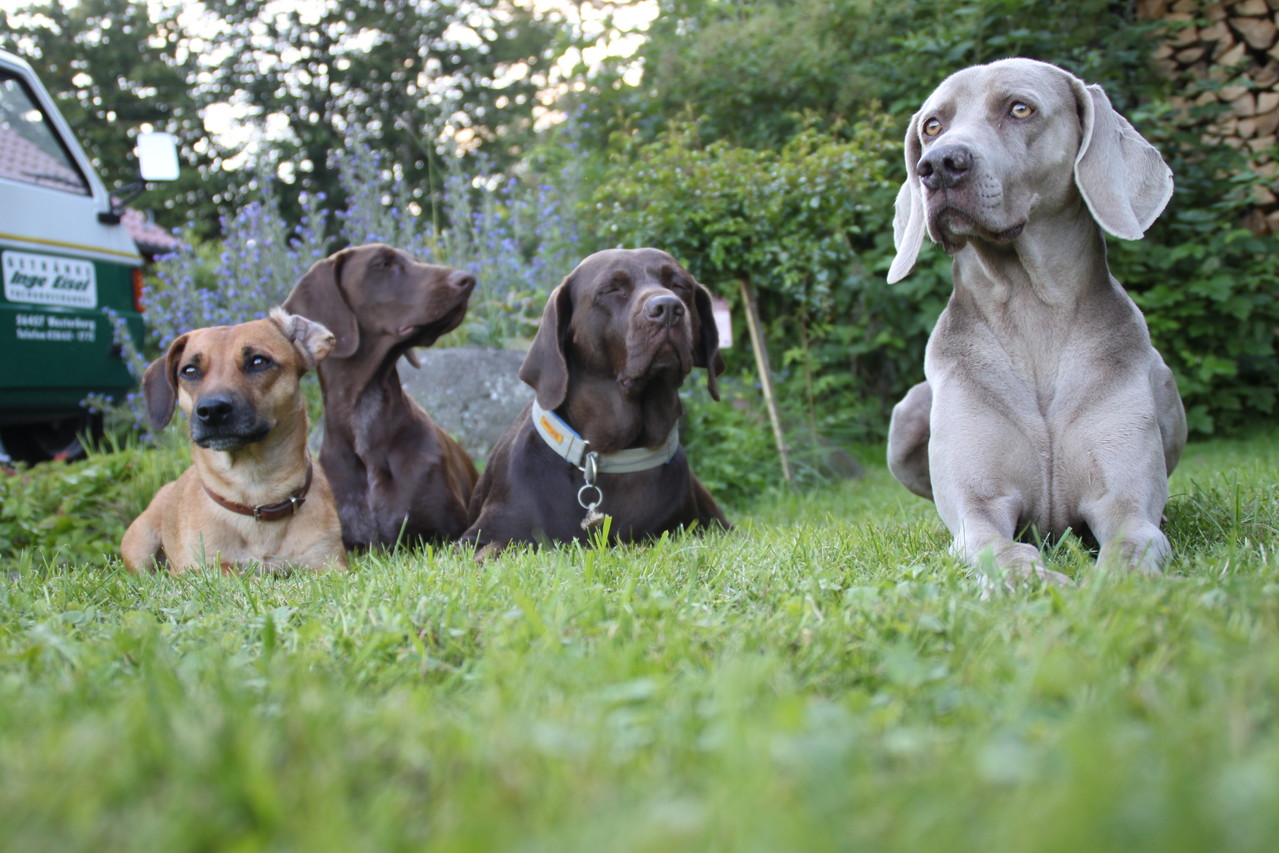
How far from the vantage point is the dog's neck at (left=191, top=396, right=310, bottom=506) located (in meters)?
4.20

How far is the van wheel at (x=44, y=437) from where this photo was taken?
7348 mm

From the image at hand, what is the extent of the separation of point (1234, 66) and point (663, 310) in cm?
715

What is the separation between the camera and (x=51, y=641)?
2.01m

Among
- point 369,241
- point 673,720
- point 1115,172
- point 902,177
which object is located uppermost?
point 902,177

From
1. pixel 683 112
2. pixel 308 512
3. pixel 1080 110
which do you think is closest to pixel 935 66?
pixel 683 112

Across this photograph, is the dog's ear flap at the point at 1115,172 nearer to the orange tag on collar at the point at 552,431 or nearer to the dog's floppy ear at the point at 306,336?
A: the orange tag on collar at the point at 552,431

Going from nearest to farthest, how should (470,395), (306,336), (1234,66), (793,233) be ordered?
1. (306,336)
2. (793,233)
3. (470,395)
4. (1234,66)

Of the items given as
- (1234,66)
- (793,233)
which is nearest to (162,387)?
(793,233)

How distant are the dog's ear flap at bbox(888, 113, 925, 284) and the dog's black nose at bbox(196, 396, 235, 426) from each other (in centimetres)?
254

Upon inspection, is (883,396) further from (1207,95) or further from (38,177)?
(38,177)

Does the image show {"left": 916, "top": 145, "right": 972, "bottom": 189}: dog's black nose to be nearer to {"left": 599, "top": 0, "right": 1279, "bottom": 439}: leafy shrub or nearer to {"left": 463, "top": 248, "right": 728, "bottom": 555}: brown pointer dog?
{"left": 463, "top": 248, "right": 728, "bottom": 555}: brown pointer dog

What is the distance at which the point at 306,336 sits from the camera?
439 cm

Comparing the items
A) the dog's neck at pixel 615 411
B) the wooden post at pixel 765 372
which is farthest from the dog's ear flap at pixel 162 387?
the wooden post at pixel 765 372

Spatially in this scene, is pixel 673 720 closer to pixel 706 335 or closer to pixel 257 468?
pixel 706 335
